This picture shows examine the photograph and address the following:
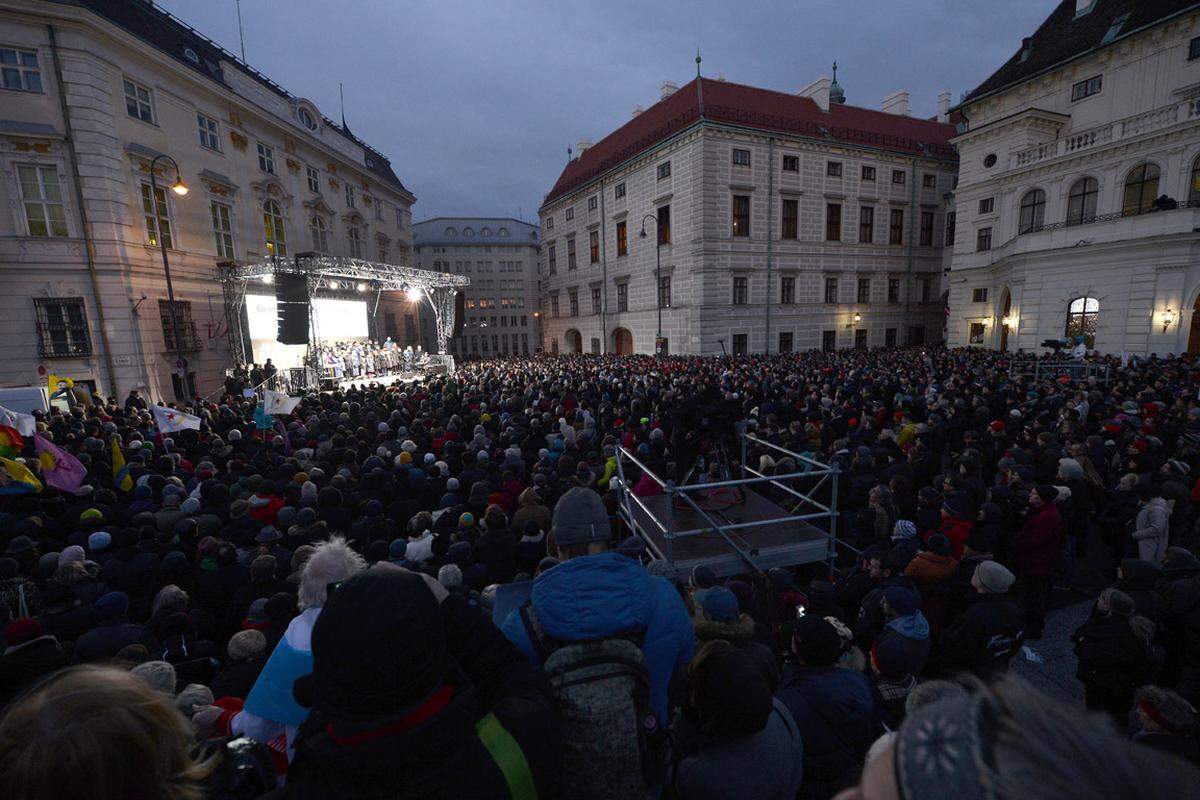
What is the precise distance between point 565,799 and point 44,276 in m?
25.1

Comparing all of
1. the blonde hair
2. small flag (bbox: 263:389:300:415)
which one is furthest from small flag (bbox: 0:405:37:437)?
the blonde hair

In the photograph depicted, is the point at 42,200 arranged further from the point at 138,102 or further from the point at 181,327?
the point at 181,327

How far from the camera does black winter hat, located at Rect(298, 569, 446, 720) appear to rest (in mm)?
1323

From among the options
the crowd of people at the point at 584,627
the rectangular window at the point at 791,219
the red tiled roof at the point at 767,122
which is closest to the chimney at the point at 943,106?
the red tiled roof at the point at 767,122

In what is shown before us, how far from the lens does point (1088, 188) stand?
23953mm

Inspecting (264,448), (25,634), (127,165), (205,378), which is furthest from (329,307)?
(25,634)

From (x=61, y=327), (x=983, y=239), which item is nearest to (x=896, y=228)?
(x=983, y=239)

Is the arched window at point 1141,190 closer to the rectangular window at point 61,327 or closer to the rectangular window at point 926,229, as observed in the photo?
the rectangular window at point 926,229

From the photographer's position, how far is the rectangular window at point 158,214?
1950 centimetres

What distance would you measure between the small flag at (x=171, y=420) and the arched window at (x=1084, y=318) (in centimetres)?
3273

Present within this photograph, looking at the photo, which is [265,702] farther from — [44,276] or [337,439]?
[44,276]

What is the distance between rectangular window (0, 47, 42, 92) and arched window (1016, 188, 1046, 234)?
42.0m

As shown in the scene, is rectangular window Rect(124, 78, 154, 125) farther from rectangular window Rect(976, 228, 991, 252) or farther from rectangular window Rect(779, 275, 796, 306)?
rectangular window Rect(976, 228, 991, 252)

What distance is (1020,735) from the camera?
72 centimetres
